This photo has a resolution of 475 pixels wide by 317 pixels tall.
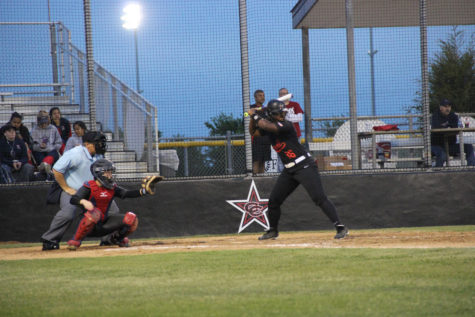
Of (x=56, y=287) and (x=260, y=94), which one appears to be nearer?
(x=56, y=287)

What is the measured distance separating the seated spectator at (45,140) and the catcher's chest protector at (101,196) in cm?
325

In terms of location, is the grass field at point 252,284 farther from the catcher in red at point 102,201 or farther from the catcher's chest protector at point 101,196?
the catcher's chest protector at point 101,196

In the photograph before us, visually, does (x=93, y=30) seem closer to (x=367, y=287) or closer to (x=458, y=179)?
(x=458, y=179)

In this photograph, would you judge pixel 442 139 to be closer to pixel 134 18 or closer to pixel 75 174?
pixel 134 18

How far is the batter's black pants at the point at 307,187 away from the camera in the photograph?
8.55 m

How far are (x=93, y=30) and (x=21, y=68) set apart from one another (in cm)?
141

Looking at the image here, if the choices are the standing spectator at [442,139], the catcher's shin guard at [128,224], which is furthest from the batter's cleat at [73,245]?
the standing spectator at [442,139]

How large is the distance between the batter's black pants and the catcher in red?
169cm

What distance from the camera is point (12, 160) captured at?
36.8ft

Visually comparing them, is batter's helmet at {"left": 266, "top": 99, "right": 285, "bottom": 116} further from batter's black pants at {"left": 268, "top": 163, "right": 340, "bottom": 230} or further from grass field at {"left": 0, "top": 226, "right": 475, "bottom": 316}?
grass field at {"left": 0, "top": 226, "right": 475, "bottom": 316}

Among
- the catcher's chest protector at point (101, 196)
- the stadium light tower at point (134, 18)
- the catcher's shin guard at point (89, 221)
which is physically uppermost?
the stadium light tower at point (134, 18)

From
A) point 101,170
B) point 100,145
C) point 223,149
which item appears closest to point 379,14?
point 223,149

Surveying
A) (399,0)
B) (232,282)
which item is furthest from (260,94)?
(232,282)

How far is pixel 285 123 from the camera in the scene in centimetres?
866
